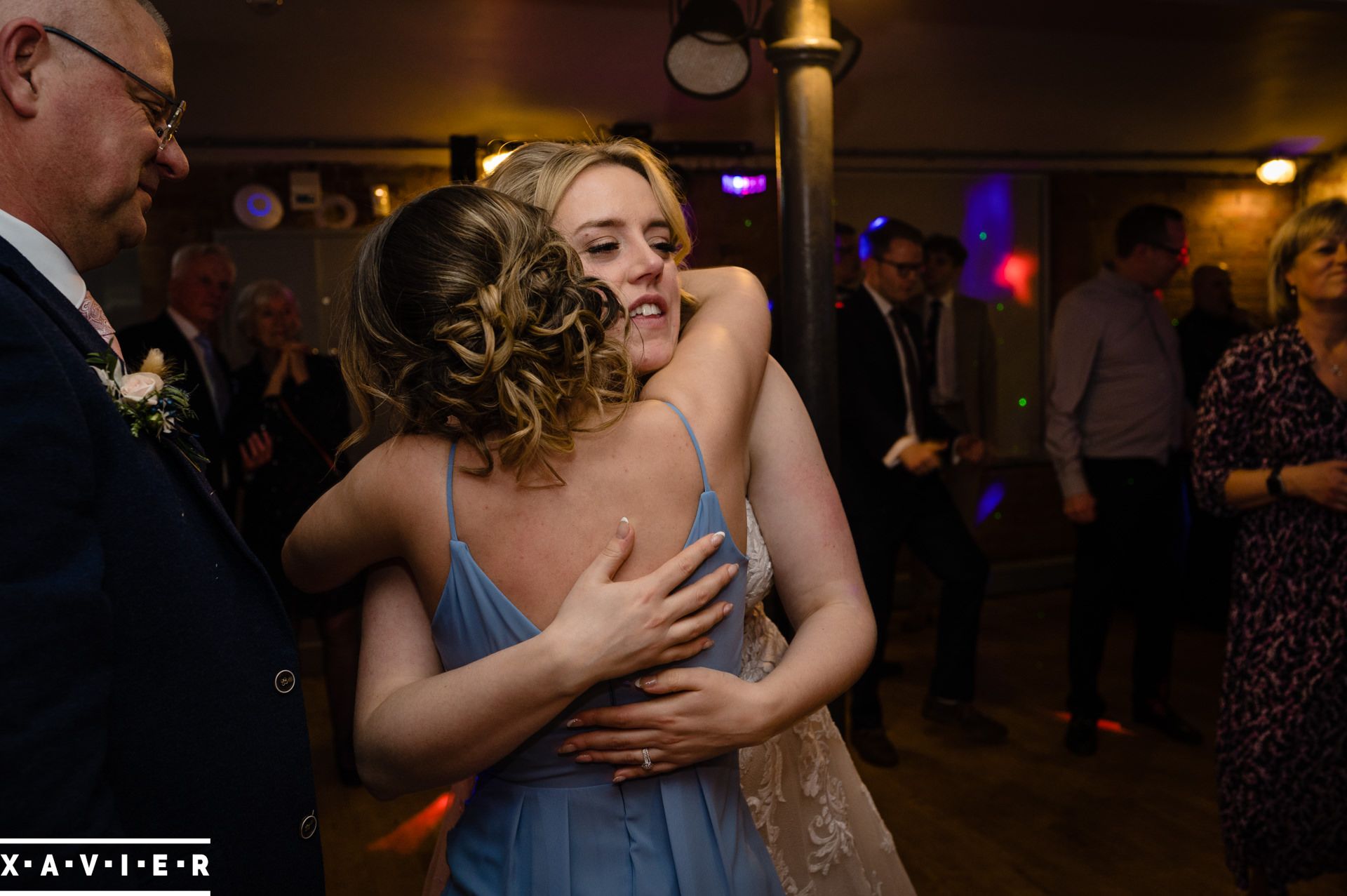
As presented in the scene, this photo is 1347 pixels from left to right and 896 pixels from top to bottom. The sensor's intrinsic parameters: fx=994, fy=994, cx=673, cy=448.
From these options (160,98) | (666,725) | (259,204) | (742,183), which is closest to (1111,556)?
(666,725)

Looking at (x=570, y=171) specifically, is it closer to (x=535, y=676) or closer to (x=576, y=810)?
(x=535, y=676)

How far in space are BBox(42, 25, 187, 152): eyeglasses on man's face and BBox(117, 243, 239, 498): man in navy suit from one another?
2494 mm

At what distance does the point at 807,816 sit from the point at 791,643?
529 millimetres

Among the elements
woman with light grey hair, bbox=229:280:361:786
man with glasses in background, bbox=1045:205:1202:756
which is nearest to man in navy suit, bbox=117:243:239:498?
woman with light grey hair, bbox=229:280:361:786

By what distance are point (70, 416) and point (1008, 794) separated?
10.7 ft

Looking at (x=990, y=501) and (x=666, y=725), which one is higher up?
(x=666, y=725)

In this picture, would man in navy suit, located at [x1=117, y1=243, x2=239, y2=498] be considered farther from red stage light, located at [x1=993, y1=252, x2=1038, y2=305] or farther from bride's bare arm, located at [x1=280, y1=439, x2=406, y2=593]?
red stage light, located at [x1=993, y1=252, x2=1038, y2=305]

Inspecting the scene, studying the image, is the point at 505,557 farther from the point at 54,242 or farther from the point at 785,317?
the point at 785,317

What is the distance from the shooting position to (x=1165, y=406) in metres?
3.79

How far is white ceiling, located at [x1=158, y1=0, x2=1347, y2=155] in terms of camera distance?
4.32 metres

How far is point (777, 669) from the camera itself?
4.19 ft

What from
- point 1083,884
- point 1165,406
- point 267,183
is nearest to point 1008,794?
point 1083,884

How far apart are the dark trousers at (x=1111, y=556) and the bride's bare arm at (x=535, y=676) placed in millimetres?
2932

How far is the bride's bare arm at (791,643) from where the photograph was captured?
3.85ft
